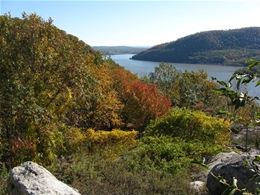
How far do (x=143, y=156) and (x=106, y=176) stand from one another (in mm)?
2158

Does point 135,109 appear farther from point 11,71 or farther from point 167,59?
point 167,59

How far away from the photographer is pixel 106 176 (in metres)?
6.36

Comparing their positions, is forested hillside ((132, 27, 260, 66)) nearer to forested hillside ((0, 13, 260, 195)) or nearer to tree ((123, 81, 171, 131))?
tree ((123, 81, 171, 131))

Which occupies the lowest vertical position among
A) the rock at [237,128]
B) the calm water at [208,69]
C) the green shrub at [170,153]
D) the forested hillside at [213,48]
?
the rock at [237,128]

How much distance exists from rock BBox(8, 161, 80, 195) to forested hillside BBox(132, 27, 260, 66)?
3241 inches

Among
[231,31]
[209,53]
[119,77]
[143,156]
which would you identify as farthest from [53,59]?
[231,31]

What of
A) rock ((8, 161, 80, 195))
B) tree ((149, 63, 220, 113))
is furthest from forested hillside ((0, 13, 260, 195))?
tree ((149, 63, 220, 113))

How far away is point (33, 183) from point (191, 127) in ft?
25.2

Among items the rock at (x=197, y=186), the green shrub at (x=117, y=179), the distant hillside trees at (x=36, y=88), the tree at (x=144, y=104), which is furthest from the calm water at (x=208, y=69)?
the green shrub at (x=117, y=179)

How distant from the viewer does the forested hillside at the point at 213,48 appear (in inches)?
3431

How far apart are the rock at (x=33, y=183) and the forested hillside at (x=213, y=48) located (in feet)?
270

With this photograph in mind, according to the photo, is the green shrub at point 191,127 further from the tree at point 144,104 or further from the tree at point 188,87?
the tree at point 188,87

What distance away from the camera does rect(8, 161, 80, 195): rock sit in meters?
3.88

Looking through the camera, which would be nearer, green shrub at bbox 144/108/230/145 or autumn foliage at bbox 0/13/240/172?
autumn foliage at bbox 0/13/240/172
